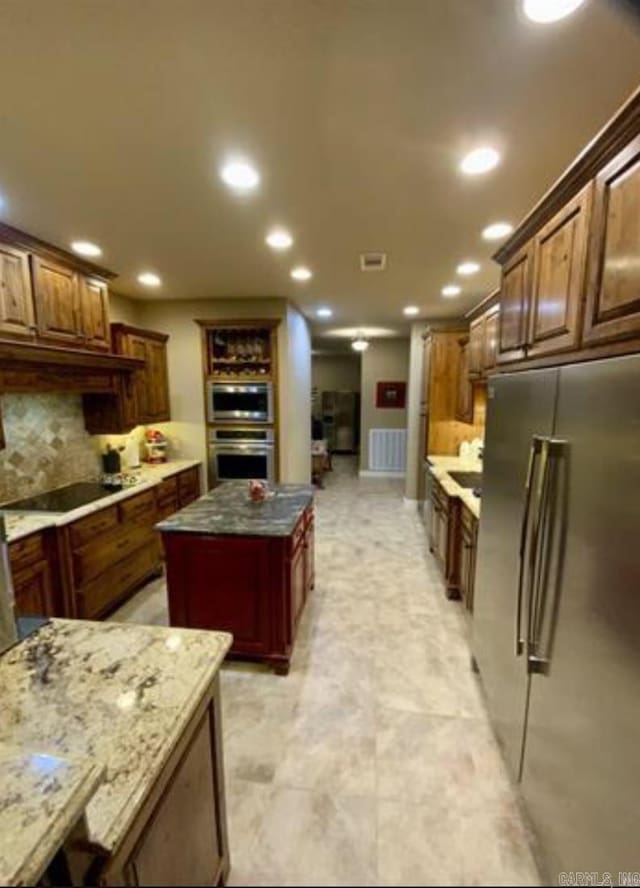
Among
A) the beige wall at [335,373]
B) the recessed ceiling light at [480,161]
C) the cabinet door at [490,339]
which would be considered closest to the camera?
the recessed ceiling light at [480,161]

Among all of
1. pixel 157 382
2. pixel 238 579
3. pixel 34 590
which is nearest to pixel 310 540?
pixel 238 579

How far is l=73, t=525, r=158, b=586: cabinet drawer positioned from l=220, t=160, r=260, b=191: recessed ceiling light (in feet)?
7.79

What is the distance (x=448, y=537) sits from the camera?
3.34m

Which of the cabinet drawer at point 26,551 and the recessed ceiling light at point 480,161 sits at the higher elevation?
the recessed ceiling light at point 480,161

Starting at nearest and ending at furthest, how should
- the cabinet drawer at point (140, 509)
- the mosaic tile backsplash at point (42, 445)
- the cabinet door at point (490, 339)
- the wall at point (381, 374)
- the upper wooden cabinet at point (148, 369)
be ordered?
the mosaic tile backsplash at point (42, 445) → the cabinet door at point (490, 339) → the cabinet drawer at point (140, 509) → the upper wooden cabinet at point (148, 369) → the wall at point (381, 374)

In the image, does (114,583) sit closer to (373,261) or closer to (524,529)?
(524,529)

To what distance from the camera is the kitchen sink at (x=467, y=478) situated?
3.72 meters

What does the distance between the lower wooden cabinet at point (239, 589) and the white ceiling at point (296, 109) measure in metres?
1.87

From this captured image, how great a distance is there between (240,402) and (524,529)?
11.5ft

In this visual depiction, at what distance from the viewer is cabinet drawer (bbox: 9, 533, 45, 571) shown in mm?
2238

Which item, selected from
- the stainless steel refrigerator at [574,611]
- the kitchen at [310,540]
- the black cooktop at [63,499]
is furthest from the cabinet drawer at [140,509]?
the stainless steel refrigerator at [574,611]

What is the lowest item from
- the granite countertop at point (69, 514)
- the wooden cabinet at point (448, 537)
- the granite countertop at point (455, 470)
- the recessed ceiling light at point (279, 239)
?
the wooden cabinet at point (448, 537)

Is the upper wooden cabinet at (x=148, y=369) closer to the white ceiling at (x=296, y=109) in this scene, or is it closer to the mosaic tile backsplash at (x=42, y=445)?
the mosaic tile backsplash at (x=42, y=445)

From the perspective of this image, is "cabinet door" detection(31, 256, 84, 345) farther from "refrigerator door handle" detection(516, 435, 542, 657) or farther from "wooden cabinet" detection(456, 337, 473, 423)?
"wooden cabinet" detection(456, 337, 473, 423)
